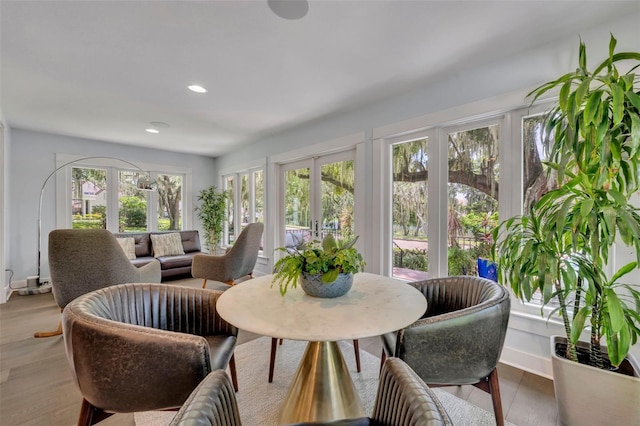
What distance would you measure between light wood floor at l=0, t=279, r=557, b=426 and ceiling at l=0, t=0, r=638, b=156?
2.41m

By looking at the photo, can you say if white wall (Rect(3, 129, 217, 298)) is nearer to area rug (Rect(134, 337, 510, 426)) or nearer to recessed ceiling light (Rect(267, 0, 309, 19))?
area rug (Rect(134, 337, 510, 426))

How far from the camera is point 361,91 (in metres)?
2.81

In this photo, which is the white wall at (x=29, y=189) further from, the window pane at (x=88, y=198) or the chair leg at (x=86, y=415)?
the chair leg at (x=86, y=415)

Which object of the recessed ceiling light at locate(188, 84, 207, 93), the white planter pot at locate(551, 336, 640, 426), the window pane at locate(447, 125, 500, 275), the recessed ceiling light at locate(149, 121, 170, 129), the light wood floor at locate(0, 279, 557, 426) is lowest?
the light wood floor at locate(0, 279, 557, 426)

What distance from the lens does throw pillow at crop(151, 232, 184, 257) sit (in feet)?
15.5

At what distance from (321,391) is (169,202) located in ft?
18.3

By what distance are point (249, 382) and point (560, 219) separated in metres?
2.10

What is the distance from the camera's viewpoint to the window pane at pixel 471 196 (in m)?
2.40

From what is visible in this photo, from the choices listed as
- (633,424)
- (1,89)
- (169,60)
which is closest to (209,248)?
(1,89)

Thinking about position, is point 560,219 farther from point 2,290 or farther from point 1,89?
point 2,290

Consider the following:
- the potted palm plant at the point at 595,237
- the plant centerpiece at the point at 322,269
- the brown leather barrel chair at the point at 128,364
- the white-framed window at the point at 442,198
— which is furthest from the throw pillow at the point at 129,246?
the potted palm plant at the point at 595,237

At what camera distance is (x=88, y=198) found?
489cm

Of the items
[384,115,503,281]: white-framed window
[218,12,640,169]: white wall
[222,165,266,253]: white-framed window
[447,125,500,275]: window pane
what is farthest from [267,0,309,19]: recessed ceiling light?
[222,165,266,253]: white-framed window

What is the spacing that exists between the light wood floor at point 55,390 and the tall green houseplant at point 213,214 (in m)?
3.21
